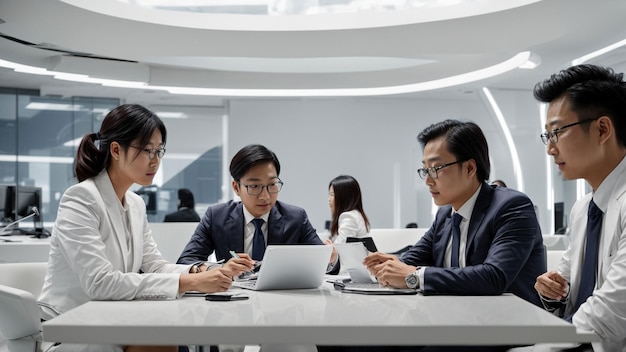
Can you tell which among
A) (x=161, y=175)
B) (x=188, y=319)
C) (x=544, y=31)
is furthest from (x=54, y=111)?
(x=188, y=319)

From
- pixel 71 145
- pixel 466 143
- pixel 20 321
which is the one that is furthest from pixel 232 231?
pixel 71 145

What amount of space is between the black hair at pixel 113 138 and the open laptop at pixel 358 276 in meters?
0.96

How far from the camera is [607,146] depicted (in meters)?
2.32

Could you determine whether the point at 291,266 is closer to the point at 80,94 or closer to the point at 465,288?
the point at 465,288

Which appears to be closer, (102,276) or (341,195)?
(102,276)

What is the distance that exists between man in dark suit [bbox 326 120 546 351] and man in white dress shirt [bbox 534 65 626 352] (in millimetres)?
168

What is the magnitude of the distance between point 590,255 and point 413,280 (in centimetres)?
63

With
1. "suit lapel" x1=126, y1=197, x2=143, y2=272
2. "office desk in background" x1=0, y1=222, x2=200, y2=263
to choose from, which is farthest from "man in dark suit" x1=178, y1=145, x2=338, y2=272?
"office desk in background" x1=0, y1=222, x2=200, y2=263

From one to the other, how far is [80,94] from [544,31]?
7.98m

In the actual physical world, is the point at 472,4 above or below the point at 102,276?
above

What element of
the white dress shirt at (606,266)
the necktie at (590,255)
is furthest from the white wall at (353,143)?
the necktie at (590,255)

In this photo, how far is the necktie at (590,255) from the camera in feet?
7.45

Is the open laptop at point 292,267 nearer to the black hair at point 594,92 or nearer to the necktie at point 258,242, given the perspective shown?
the necktie at point 258,242

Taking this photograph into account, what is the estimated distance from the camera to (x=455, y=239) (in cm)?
280
